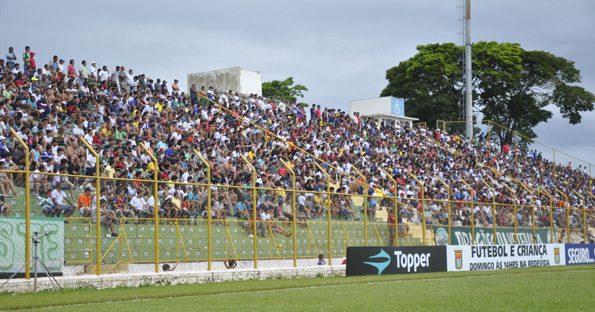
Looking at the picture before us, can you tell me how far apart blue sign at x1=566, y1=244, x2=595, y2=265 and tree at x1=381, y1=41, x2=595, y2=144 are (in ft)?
143

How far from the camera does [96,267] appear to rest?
72.8 feet

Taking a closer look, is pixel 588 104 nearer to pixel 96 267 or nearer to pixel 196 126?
pixel 196 126

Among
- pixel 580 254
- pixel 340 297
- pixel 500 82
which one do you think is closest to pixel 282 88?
pixel 500 82

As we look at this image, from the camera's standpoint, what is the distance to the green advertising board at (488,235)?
34.8 metres

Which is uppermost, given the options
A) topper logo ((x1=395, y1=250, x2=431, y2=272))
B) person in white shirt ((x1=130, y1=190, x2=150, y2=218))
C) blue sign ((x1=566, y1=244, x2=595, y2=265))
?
person in white shirt ((x1=130, y1=190, x2=150, y2=218))

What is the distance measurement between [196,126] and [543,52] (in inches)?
2361

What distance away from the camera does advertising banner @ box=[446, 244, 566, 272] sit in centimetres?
3259

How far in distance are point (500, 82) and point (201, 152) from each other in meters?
58.3

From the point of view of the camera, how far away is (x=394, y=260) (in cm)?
2938

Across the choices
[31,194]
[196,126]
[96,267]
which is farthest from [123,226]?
[196,126]

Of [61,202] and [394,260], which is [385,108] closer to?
[394,260]

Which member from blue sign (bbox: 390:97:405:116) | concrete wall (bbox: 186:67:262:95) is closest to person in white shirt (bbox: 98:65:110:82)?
concrete wall (bbox: 186:67:262:95)

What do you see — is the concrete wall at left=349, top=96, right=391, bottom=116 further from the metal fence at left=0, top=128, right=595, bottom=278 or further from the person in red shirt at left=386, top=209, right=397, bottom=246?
the person in red shirt at left=386, top=209, right=397, bottom=246

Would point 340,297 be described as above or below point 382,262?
above
